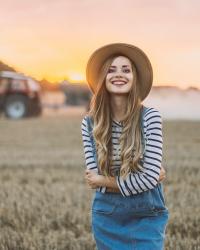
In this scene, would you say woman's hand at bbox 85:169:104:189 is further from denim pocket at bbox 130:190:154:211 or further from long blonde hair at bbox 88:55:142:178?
denim pocket at bbox 130:190:154:211

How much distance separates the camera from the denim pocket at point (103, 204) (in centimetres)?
386

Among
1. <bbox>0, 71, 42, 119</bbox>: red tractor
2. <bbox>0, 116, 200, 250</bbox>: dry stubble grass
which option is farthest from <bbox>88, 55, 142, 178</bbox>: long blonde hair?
<bbox>0, 71, 42, 119</bbox>: red tractor

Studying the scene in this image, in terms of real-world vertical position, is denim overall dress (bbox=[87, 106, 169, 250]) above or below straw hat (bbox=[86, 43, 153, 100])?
below

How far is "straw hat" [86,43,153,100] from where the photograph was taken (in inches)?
156

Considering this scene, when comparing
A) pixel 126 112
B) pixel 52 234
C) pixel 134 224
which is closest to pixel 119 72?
pixel 126 112

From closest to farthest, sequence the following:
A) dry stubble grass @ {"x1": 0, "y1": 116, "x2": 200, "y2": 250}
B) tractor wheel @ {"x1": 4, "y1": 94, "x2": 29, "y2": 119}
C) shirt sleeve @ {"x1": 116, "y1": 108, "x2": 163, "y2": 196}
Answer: shirt sleeve @ {"x1": 116, "y1": 108, "x2": 163, "y2": 196}
dry stubble grass @ {"x1": 0, "y1": 116, "x2": 200, "y2": 250}
tractor wheel @ {"x1": 4, "y1": 94, "x2": 29, "y2": 119}

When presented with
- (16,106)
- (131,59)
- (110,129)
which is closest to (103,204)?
(110,129)

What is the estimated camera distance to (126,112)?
12.9 feet

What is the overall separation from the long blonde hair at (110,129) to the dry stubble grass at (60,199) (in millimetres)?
1596

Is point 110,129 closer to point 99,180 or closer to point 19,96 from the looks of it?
point 99,180

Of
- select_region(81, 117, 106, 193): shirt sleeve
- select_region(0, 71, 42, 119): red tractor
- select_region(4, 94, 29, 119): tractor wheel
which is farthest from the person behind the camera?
select_region(0, 71, 42, 119): red tractor

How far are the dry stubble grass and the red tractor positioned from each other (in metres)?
15.3

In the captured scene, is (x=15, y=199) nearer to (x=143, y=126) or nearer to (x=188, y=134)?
(x=143, y=126)

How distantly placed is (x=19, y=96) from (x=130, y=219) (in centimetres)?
2656
